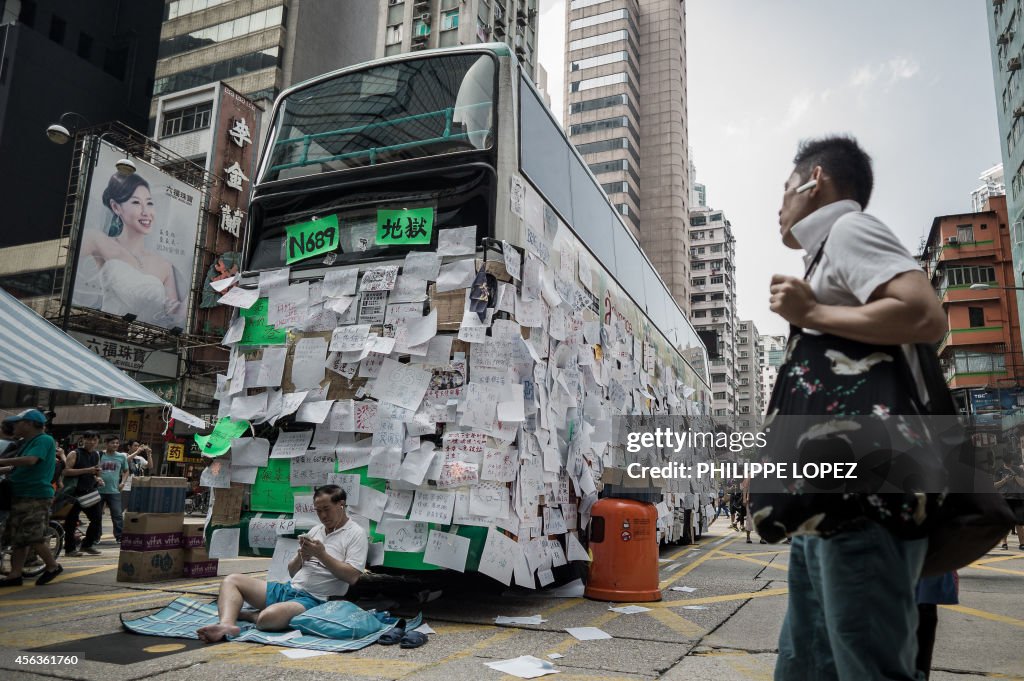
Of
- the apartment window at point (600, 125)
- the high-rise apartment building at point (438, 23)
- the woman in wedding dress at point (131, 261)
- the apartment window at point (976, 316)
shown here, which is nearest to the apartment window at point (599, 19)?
the apartment window at point (600, 125)

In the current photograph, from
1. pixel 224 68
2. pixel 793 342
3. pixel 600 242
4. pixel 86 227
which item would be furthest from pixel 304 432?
pixel 224 68

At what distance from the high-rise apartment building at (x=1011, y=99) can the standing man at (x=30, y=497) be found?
45.6 meters

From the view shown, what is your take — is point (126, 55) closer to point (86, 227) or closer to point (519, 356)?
point (86, 227)

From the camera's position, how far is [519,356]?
5723 mm

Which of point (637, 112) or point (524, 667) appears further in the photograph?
point (637, 112)

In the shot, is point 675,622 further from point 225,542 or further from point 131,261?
point 131,261

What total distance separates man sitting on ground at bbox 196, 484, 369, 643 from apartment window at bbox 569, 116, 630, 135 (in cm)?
6781

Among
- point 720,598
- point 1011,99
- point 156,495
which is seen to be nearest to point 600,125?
point 1011,99

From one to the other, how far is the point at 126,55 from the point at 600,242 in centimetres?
5116

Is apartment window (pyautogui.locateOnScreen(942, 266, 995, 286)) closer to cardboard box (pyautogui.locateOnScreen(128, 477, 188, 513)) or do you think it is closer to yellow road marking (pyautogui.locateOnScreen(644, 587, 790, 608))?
yellow road marking (pyautogui.locateOnScreen(644, 587, 790, 608))

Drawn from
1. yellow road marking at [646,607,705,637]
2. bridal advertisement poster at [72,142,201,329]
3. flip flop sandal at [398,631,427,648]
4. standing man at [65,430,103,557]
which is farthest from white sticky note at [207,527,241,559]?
bridal advertisement poster at [72,142,201,329]

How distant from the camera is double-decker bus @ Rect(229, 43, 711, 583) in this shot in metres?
5.50

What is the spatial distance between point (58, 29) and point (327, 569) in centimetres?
5189

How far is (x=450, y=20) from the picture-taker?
48.1 meters
